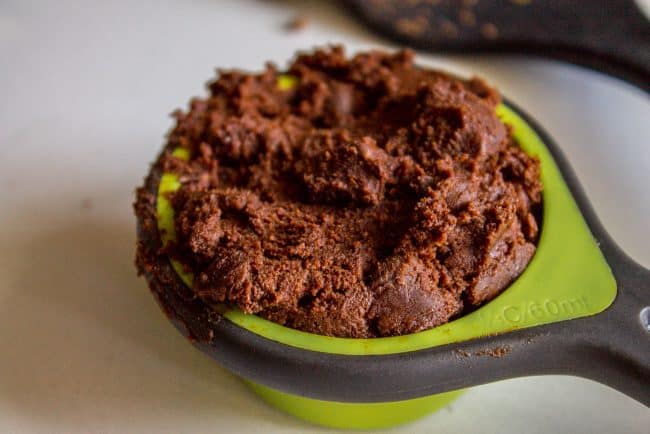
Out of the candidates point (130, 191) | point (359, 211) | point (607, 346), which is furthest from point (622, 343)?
point (130, 191)

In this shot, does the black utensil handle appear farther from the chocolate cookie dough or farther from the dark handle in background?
the dark handle in background

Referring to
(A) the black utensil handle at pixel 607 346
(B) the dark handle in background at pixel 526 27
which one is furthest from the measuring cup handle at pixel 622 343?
(B) the dark handle in background at pixel 526 27

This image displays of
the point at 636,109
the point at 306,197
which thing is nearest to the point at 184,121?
the point at 306,197

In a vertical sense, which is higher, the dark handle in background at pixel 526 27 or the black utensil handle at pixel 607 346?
the dark handle in background at pixel 526 27

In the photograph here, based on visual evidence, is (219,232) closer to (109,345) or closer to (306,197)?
(306,197)

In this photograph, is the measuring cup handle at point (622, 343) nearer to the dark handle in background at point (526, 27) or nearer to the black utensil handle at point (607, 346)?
the black utensil handle at point (607, 346)

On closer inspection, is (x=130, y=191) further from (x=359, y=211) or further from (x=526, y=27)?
(x=526, y=27)

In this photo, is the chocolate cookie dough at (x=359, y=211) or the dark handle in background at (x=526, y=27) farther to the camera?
the dark handle in background at (x=526, y=27)

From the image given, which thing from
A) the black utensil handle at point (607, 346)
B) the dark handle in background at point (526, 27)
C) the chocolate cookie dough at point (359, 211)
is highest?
the dark handle in background at point (526, 27)
